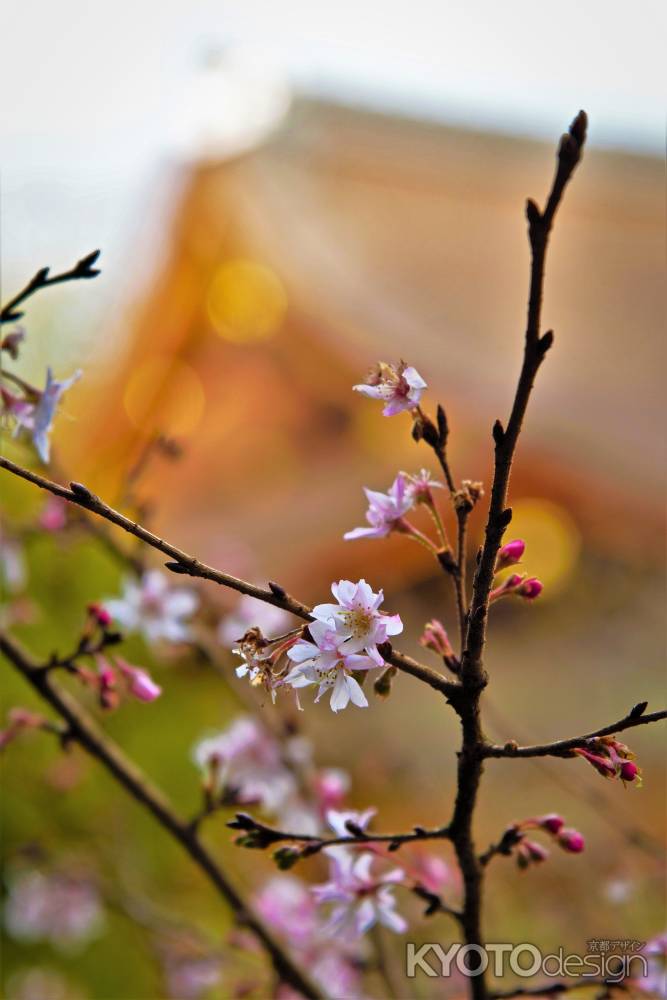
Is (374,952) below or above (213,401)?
below

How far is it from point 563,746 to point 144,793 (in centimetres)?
32

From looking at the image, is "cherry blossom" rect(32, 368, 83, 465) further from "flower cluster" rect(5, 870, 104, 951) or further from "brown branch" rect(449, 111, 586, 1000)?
"flower cluster" rect(5, 870, 104, 951)

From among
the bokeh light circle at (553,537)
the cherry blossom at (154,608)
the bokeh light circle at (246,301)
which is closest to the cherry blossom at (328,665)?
the cherry blossom at (154,608)

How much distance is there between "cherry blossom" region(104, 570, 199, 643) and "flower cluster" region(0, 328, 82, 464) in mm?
234

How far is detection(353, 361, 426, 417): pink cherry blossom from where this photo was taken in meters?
0.32

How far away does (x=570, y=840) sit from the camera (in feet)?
1.29

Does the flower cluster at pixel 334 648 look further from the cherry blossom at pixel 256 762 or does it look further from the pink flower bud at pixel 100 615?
the cherry blossom at pixel 256 762

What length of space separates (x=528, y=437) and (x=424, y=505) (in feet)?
6.88

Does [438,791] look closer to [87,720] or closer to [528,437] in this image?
[528,437]

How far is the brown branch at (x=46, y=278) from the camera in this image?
1.18 ft

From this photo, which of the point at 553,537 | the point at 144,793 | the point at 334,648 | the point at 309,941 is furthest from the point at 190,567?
Result: the point at 553,537

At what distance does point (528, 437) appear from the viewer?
2.38 m

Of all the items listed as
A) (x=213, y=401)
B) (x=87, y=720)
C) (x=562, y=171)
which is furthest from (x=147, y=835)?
(x=213, y=401)

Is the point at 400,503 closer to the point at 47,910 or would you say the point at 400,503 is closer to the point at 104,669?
the point at 104,669
